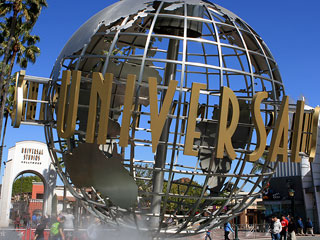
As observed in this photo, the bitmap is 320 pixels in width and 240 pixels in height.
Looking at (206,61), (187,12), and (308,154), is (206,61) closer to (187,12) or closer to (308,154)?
(187,12)

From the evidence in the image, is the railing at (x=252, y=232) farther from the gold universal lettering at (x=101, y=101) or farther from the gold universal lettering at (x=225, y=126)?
the gold universal lettering at (x=101, y=101)

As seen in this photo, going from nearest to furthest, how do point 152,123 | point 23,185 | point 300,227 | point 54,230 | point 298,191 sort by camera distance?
point 152,123 → point 54,230 → point 300,227 → point 298,191 → point 23,185

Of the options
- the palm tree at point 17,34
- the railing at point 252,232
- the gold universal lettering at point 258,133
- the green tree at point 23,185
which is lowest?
the green tree at point 23,185

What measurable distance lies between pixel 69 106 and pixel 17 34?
60.4 ft

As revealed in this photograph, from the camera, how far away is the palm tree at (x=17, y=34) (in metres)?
19.6

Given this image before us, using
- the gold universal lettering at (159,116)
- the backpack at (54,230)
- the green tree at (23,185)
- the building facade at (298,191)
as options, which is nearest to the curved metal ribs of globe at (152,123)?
the gold universal lettering at (159,116)

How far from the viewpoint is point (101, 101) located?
4582 mm

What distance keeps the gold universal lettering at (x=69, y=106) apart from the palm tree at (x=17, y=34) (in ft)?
49.6

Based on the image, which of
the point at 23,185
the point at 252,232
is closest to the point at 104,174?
the point at 252,232

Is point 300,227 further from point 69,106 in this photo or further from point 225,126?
point 69,106

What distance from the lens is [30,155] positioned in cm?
2609

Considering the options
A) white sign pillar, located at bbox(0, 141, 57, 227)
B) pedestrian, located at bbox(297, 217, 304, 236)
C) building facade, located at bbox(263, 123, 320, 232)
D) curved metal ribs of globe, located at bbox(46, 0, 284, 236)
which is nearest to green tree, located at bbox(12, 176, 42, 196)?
white sign pillar, located at bbox(0, 141, 57, 227)

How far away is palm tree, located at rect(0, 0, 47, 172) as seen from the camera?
1959 cm

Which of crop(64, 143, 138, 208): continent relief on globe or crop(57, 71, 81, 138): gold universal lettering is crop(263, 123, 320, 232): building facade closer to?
crop(64, 143, 138, 208): continent relief on globe
